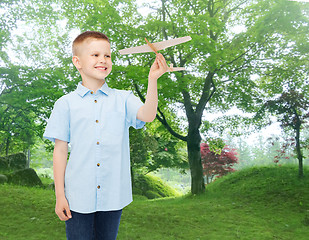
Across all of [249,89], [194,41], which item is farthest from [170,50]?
[249,89]

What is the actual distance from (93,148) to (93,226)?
499mm

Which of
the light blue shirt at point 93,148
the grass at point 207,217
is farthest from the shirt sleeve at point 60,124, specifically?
the grass at point 207,217

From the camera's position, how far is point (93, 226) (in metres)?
1.77

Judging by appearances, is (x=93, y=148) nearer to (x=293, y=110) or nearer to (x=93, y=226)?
(x=93, y=226)

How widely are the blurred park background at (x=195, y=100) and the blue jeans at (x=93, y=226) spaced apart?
416 centimetres

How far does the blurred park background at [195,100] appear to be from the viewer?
6.88m

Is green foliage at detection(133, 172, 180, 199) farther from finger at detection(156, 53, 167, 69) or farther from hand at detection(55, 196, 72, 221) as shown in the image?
finger at detection(156, 53, 167, 69)

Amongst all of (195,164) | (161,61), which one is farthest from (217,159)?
(161,61)

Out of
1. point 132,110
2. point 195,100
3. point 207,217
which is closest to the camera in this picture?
point 132,110

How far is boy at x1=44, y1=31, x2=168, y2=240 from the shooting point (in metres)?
1.68

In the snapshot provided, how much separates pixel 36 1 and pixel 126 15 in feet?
14.2

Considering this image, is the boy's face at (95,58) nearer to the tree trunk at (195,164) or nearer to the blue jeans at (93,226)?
the blue jeans at (93,226)

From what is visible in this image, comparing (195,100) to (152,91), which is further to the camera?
(195,100)

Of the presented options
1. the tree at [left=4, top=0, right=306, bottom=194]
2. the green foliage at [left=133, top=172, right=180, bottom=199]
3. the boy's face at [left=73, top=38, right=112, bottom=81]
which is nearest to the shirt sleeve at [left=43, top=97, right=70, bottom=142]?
the boy's face at [left=73, top=38, right=112, bottom=81]
